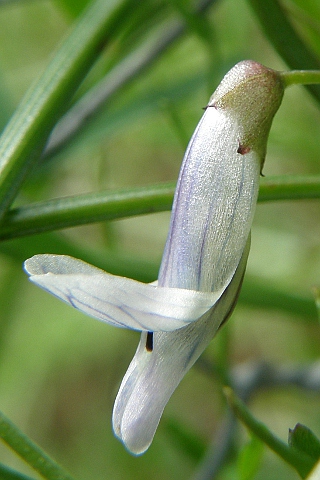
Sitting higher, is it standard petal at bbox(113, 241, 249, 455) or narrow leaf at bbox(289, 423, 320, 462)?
standard petal at bbox(113, 241, 249, 455)

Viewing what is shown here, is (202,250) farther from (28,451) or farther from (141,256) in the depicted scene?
(141,256)

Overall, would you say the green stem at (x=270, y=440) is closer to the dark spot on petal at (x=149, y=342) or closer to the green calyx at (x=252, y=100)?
the dark spot on petal at (x=149, y=342)

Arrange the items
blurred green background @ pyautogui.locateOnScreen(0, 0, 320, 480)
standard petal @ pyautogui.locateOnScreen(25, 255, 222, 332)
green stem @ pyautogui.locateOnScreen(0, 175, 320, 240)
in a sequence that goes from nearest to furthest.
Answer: standard petal @ pyautogui.locateOnScreen(25, 255, 222, 332) < green stem @ pyautogui.locateOnScreen(0, 175, 320, 240) < blurred green background @ pyautogui.locateOnScreen(0, 0, 320, 480)

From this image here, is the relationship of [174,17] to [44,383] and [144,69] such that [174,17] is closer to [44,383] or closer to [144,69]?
[144,69]

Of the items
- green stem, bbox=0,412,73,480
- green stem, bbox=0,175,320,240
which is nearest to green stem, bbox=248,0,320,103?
green stem, bbox=0,175,320,240

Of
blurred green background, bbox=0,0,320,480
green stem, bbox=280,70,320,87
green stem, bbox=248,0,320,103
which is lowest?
blurred green background, bbox=0,0,320,480

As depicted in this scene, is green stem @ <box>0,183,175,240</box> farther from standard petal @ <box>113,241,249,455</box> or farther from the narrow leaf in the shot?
the narrow leaf
